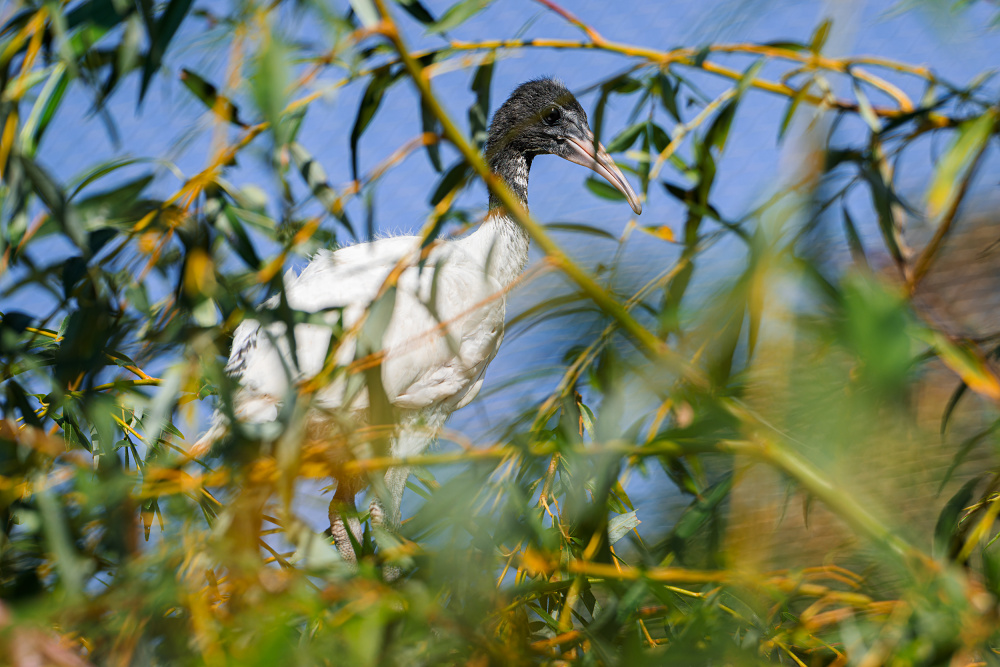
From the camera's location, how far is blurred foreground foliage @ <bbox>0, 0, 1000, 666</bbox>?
0.44 m

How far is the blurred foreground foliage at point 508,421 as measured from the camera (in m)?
0.44

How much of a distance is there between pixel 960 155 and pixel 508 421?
1.32ft

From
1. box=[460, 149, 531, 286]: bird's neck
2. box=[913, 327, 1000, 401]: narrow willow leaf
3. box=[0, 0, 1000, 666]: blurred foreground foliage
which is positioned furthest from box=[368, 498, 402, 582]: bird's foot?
box=[460, 149, 531, 286]: bird's neck

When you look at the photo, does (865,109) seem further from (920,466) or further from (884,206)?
(920,466)

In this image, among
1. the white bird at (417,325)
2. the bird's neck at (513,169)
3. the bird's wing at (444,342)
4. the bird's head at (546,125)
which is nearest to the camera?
the white bird at (417,325)

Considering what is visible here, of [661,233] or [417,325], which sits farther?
[417,325]

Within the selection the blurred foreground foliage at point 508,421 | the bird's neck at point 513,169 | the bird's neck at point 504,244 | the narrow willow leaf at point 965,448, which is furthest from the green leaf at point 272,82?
the bird's neck at point 513,169

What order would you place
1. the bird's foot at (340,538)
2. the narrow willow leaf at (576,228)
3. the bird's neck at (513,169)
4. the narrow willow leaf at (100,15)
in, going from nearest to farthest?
the narrow willow leaf at (100,15), the narrow willow leaf at (576,228), the bird's foot at (340,538), the bird's neck at (513,169)

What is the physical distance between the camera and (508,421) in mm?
681

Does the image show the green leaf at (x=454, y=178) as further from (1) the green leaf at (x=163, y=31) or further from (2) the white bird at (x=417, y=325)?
(2) the white bird at (x=417, y=325)

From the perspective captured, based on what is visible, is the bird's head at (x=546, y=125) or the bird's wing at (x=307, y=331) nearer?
the bird's wing at (x=307, y=331)

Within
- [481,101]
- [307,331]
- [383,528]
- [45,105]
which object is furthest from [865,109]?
[307,331]

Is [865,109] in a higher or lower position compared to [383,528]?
higher

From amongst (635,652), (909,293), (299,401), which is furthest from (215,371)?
(909,293)
